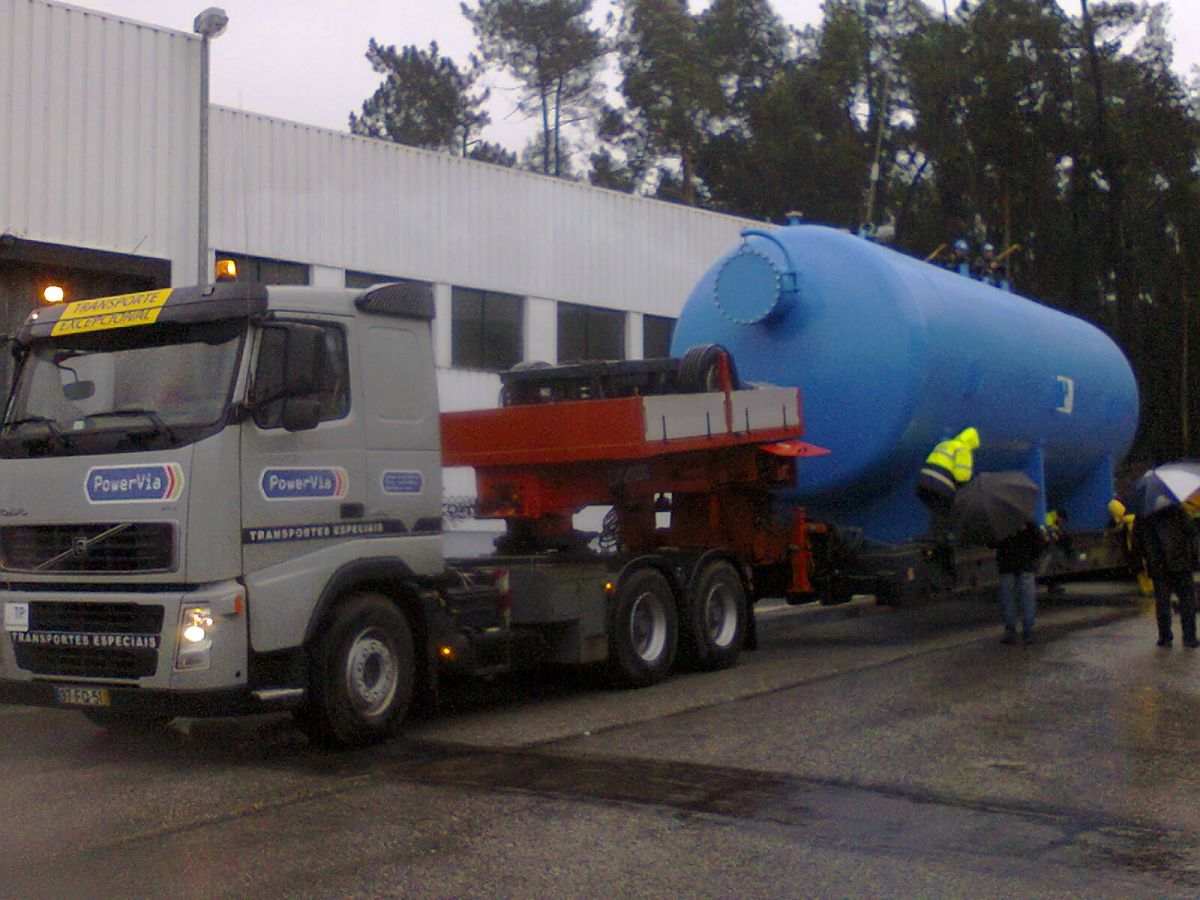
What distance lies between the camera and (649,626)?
10.8 m

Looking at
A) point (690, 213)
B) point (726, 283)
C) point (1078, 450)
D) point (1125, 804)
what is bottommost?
point (1125, 804)

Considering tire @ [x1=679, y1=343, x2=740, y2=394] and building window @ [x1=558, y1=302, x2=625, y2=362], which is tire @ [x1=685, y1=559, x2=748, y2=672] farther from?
building window @ [x1=558, y1=302, x2=625, y2=362]

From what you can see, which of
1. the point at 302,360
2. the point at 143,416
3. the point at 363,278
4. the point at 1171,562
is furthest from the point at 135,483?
the point at 363,278

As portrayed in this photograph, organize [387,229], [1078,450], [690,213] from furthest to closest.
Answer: [690,213] < [387,229] < [1078,450]

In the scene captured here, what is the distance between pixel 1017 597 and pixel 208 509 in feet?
25.5

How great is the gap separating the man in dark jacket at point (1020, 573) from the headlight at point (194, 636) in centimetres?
746

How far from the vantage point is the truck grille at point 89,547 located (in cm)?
747

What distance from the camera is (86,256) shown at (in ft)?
51.4

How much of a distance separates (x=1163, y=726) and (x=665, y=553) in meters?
3.84

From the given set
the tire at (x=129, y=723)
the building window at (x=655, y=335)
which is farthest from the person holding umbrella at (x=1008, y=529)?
the building window at (x=655, y=335)

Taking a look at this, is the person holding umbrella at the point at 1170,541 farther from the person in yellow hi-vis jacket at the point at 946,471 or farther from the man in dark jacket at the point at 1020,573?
the person in yellow hi-vis jacket at the point at 946,471

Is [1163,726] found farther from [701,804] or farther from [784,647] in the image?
[784,647]

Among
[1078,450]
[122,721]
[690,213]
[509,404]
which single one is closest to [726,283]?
[509,404]

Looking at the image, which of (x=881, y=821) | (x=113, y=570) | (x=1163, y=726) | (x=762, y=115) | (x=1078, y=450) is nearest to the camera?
(x=881, y=821)
